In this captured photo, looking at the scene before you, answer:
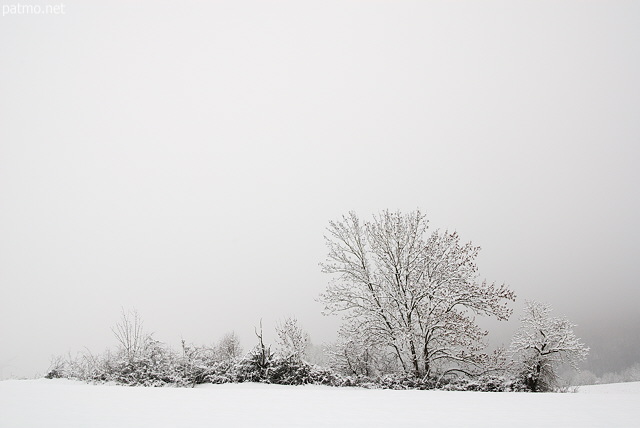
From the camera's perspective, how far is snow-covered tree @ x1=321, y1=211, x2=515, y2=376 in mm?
15633

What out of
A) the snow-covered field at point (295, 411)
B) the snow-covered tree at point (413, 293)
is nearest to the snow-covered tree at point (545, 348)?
the snow-covered tree at point (413, 293)

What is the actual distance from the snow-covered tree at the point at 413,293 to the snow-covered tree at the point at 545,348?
8.01m

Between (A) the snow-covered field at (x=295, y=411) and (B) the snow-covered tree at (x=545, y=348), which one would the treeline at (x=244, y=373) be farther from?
(B) the snow-covered tree at (x=545, y=348)

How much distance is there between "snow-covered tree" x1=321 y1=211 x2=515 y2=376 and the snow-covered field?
7.98 meters

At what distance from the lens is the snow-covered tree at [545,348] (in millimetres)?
22125

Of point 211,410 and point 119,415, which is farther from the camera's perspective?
point 211,410

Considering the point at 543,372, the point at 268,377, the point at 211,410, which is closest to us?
the point at 211,410

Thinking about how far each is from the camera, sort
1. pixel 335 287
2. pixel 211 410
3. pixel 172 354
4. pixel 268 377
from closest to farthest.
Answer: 1. pixel 211 410
2. pixel 268 377
3. pixel 172 354
4. pixel 335 287

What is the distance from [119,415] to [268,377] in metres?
9.10

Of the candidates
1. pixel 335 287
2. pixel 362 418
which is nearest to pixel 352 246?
pixel 335 287

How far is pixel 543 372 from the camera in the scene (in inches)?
893

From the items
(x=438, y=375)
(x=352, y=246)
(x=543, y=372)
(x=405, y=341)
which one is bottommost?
(x=543, y=372)

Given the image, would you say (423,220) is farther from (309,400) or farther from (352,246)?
(309,400)

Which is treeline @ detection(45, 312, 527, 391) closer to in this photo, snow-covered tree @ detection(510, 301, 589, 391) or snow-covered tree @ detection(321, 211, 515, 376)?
snow-covered tree @ detection(321, 211, 515, 376)
